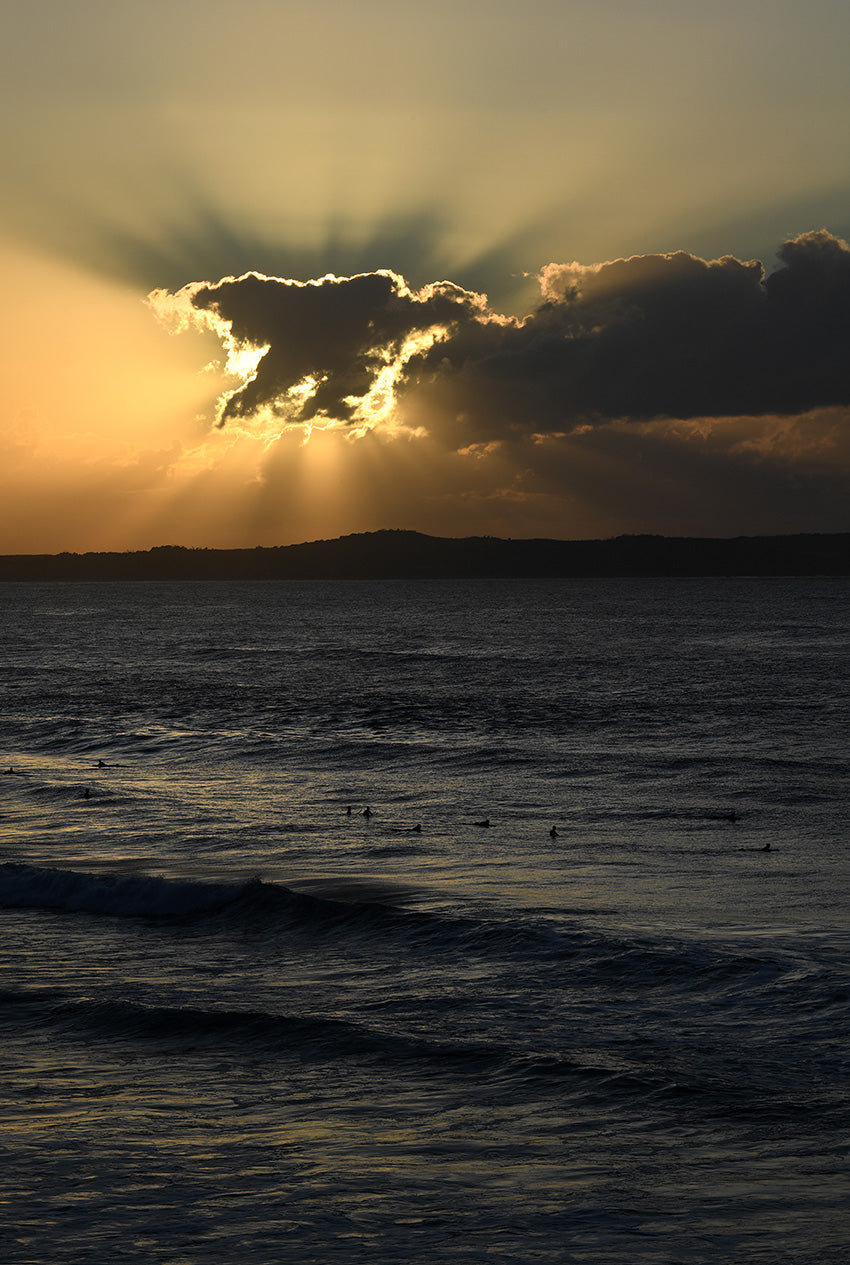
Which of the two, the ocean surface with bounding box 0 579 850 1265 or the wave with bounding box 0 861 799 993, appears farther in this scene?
the wave with bounding box 0 861 799 993

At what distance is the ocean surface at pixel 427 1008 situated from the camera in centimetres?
873

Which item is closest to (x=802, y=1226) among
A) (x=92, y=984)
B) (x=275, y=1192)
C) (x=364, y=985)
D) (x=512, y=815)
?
(x=275, y=1192)

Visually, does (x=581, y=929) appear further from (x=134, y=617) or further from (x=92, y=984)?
(x=134, y=617)

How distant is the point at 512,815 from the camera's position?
26.5 metres

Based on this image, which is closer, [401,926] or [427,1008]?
[427,1008]

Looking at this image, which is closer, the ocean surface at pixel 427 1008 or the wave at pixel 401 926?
the ocean surface at pixel 427 1008

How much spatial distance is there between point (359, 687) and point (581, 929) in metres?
46.6

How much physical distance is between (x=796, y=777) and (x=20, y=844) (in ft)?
67.4

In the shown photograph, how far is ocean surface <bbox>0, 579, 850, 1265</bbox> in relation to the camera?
8727 millimetres

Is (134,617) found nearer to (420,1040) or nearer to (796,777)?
(796,777)

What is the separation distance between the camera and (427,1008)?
13.3 meters

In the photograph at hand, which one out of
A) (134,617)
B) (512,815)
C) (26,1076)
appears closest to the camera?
(26,1076)

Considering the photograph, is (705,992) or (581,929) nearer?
(705,992)

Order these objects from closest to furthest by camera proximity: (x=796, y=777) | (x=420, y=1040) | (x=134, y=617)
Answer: (x=420, y=1040)
(x=796, y=777)
(x=134, y=617)
